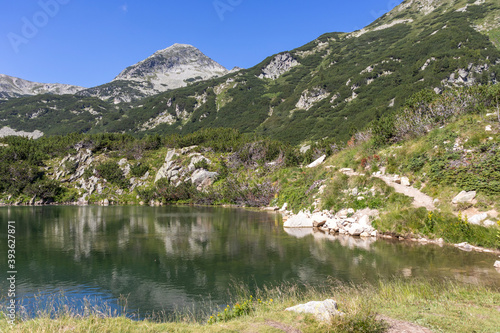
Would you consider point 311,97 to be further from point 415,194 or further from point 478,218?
point 478,218

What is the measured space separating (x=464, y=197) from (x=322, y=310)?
22.3 m

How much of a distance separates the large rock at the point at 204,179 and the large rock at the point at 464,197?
188 ft

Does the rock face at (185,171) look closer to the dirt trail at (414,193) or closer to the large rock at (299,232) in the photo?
the large rock at (299,232)

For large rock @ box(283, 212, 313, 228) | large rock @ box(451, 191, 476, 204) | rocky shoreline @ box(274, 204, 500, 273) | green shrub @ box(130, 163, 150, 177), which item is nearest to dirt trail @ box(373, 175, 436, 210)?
large rock @ box(451, 191, 476, 204)

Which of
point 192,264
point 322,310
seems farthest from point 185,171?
point 322,310

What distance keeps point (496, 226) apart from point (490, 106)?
20.4m

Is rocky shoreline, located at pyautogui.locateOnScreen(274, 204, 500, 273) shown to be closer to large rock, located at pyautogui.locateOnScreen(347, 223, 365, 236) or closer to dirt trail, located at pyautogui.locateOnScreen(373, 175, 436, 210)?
large rock, located at pyautogui.locateOnScreen(347, 223, 365, 236)

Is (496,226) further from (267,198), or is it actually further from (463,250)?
(267,198)

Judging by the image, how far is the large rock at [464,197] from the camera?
24.4 m

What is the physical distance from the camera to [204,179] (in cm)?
7619

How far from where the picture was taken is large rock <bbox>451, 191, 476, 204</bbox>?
24.4 metres

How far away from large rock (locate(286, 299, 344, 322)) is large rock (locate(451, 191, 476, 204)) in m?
21.1

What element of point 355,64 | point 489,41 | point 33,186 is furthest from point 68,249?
point 355,64

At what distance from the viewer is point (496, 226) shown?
2097cm
